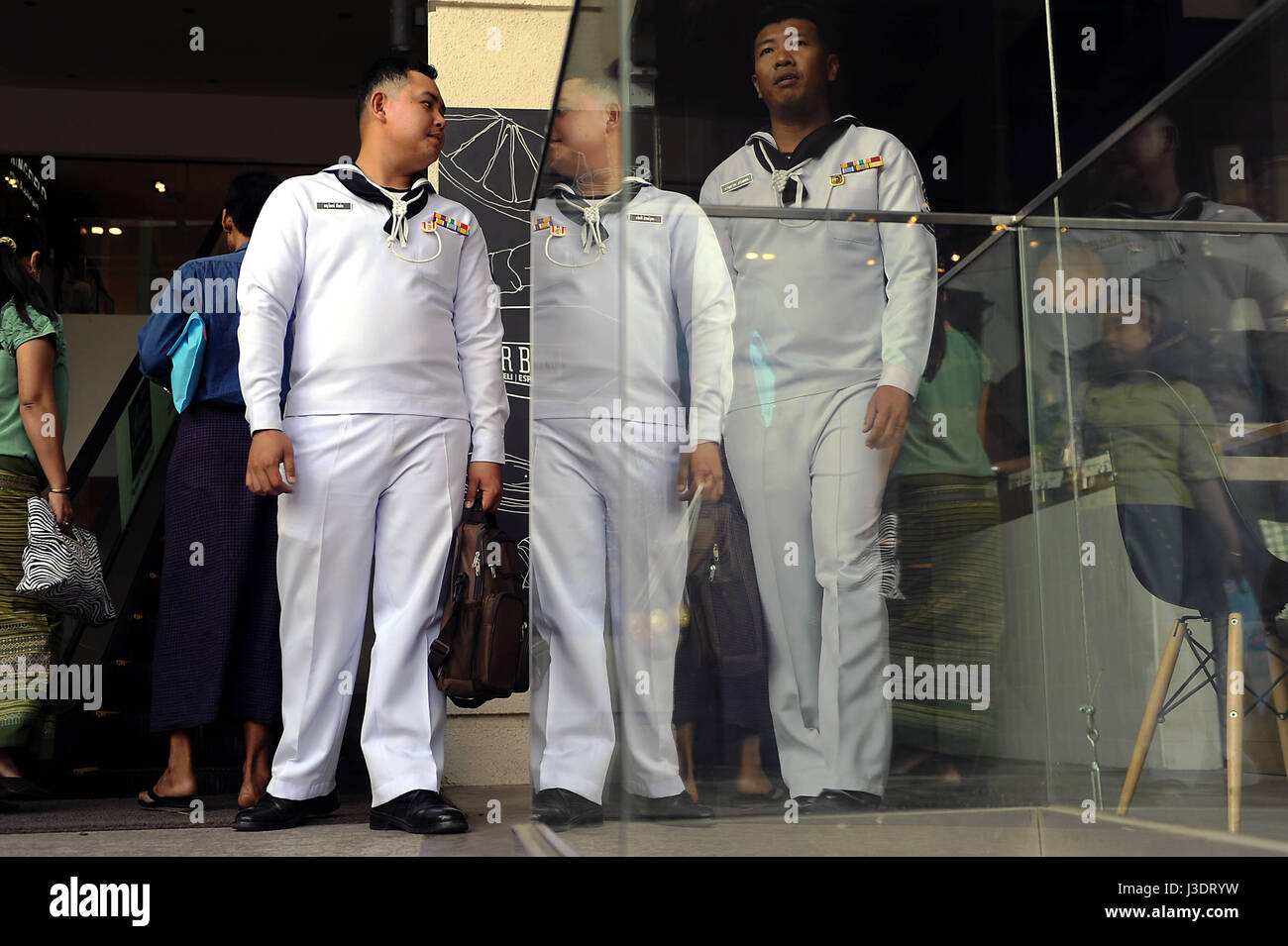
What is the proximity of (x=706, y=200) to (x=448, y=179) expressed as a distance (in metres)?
2.28

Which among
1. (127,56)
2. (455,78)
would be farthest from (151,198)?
(455,78)

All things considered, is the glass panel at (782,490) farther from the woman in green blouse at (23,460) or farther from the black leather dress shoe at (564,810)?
the woman in green blouse at (23,460)

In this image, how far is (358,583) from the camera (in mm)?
2996

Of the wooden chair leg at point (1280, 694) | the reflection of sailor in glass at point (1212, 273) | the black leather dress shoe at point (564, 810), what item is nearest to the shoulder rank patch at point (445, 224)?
the black leather dress shoe at point (564, 810)

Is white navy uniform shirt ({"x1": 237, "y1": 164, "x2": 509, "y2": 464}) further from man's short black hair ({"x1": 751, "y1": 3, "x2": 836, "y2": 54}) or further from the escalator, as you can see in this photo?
the escalator

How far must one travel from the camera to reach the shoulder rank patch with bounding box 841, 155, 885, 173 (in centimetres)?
214

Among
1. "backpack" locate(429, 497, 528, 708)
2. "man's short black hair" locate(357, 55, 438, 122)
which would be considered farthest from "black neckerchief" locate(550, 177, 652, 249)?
"backpack" locate(429, 497, 528, 708)

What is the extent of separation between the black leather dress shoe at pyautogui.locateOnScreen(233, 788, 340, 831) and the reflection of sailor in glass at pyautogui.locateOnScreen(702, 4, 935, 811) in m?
1.42

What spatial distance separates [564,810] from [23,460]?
7.04ft

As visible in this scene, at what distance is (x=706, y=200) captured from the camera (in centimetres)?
205

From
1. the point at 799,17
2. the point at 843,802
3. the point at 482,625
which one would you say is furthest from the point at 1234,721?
the point at 482,625

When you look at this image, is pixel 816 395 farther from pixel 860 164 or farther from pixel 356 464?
pixel 356 464

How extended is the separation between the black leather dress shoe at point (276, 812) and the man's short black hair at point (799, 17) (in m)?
Result: 1.96

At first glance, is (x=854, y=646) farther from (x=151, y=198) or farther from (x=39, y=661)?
(x=151, y=198)
